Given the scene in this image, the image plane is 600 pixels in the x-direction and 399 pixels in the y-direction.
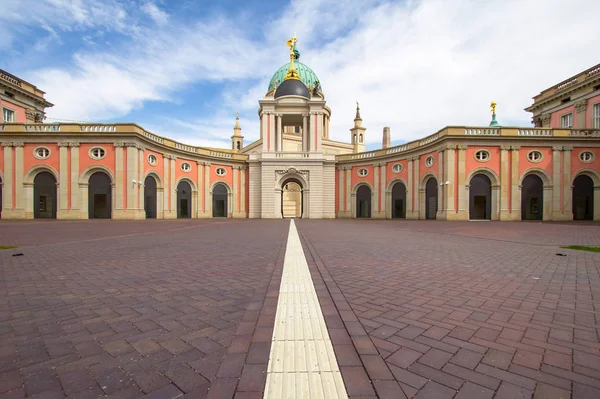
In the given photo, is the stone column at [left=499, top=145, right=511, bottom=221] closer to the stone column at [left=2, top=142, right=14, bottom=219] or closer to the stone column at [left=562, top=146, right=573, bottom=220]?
the stone column at [left=562, top=146, right=573, bottom=220]

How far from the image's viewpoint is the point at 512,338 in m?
2.80

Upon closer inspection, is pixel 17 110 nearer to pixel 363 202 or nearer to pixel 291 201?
pixel 291 201

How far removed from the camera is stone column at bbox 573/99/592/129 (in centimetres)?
2923

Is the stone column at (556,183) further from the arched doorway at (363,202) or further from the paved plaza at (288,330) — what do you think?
the paved plaza at (288,330)

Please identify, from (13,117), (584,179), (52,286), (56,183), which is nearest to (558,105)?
(584,179)

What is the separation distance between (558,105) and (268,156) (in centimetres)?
3274

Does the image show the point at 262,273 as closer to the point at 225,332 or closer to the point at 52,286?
the point at 225,332

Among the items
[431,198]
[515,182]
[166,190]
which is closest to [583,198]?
[515,182]

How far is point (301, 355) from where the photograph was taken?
2.40 m

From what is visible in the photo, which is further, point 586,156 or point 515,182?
point 586,156

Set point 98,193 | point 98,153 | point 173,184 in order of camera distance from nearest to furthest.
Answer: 1. point 98,153
2. point 98,193
3. point 173,184

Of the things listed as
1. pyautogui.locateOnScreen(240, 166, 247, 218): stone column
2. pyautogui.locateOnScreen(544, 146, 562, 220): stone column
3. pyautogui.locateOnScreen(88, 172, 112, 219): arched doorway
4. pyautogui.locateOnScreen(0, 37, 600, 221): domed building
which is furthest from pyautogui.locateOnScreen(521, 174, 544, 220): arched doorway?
pyautogui.locateOnScreen(88, 172, 112, 219): arched doorway

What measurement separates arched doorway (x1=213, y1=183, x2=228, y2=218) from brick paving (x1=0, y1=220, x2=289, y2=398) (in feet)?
98.8

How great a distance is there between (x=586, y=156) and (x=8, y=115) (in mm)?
54897
